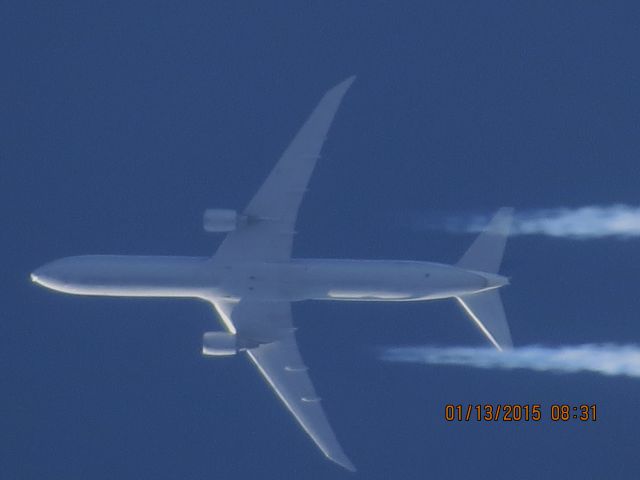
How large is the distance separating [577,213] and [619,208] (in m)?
1.20

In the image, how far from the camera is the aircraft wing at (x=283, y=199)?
25.3 meters

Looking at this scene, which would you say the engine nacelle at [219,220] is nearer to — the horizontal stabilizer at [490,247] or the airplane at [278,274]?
the airplane at [278,274]

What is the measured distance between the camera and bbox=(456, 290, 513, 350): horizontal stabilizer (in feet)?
87.8

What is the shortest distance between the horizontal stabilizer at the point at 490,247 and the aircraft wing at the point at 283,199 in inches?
186

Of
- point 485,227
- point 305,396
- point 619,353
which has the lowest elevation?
point 305,396

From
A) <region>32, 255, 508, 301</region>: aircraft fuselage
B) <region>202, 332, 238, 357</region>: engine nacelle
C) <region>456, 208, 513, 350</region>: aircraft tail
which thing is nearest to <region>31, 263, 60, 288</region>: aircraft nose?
<region>32, 255, 508, 301</region>: aircraft fuselage

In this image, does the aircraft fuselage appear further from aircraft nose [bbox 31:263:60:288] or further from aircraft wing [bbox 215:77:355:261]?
aircraft wing [bbox 215:77:355:261]

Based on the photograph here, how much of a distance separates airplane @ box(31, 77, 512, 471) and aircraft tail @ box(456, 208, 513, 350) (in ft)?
0.08

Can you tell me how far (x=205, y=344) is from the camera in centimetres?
2572

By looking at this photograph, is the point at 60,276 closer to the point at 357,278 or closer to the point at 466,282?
the point at 357,278

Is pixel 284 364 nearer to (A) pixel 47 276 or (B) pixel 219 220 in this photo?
(B) pixel 219 220

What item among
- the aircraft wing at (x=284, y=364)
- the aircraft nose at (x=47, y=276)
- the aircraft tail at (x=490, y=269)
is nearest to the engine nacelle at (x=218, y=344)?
the aircraft wing at (x=284, y=364)

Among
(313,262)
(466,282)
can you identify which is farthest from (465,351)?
(313,262)

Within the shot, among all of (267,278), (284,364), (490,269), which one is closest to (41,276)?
(267,278)
